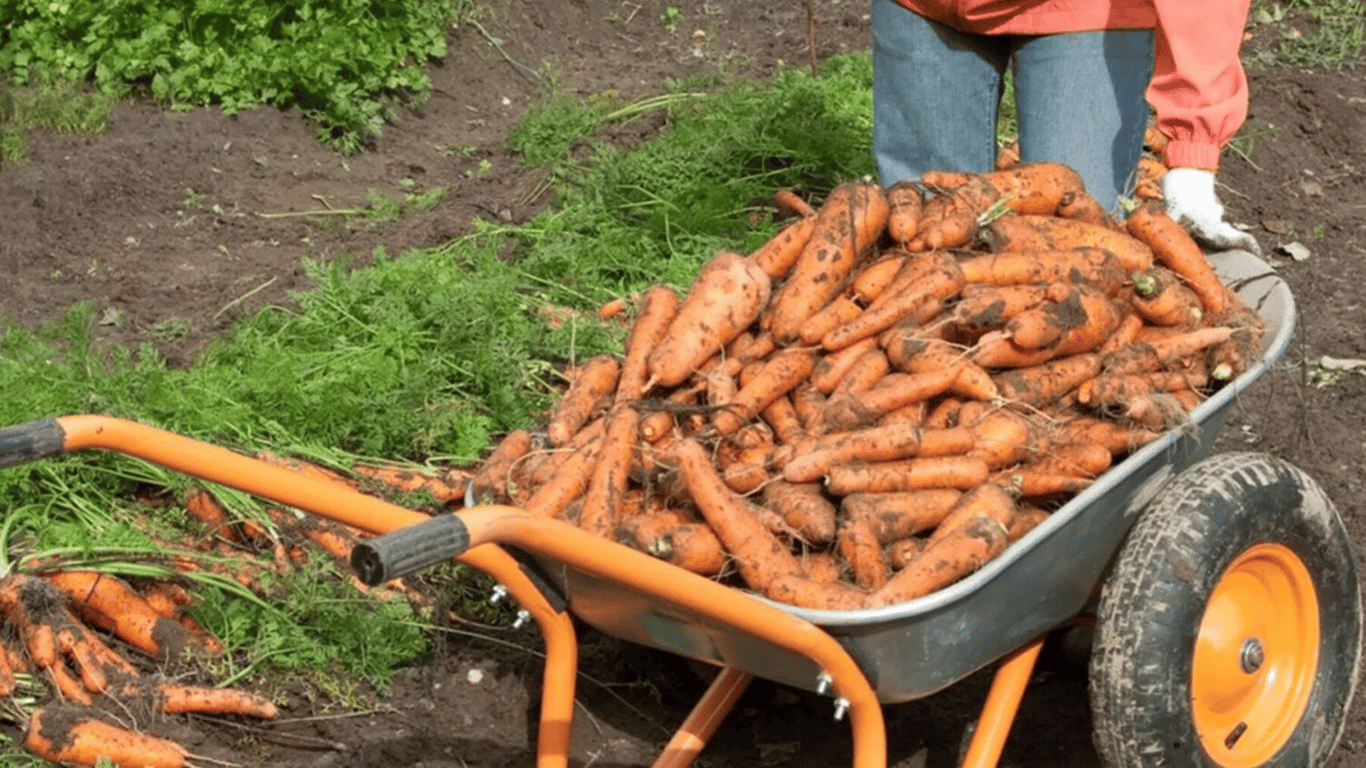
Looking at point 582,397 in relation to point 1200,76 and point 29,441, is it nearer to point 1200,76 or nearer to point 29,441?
point 29,441

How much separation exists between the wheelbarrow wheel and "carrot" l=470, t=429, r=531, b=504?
105 centimetres

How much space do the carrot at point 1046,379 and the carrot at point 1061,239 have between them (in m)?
0.24

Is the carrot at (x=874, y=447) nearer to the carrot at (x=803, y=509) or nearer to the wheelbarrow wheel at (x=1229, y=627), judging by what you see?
Answer: the carrot at (x=803, y=509)

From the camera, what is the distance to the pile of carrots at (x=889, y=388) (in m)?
2.69

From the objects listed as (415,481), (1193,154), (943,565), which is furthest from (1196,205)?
(415,481)

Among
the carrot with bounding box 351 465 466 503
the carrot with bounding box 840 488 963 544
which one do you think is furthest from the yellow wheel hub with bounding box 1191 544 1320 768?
the carrot with bounding box 351 465 466 503

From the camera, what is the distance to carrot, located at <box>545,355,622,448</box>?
2945 mm

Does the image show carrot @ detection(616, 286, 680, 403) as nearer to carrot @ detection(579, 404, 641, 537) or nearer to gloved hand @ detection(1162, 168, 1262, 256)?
carrot @ detection(579, 404, 641, 537)

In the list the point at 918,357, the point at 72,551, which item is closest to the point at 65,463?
the point at 72,551

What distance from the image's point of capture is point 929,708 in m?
3.66

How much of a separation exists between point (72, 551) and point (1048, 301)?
2.10 meters

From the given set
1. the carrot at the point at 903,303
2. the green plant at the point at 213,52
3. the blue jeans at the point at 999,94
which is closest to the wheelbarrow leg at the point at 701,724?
the carrot at the point at 903,303

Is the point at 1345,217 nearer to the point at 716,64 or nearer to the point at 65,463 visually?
the point at 716,64

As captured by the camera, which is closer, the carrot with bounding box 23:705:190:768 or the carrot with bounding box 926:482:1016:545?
the carrot with bounding box 926:482:1016:545
